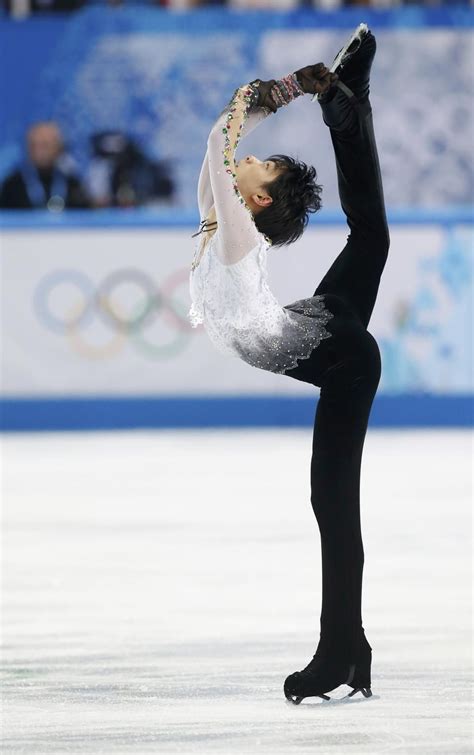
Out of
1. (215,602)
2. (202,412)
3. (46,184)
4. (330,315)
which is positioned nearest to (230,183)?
(330,315)

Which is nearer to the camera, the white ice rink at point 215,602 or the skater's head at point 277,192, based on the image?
the white ice rink at point 215,602

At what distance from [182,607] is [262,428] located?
198 inches

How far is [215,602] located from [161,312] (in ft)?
15.9

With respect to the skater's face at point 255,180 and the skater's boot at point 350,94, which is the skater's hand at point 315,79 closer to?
the skater's boot at point 350,94

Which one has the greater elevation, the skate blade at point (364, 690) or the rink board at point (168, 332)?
the rink board at point (168, 332)

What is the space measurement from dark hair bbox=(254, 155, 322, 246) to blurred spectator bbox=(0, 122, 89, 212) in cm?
683

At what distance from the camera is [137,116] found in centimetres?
1284

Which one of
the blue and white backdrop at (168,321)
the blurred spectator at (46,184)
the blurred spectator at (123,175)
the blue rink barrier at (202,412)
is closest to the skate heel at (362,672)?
the blue and white backdrop at (168,321)

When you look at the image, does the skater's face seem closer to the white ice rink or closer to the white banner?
the white ice rink

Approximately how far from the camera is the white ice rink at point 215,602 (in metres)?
3.21

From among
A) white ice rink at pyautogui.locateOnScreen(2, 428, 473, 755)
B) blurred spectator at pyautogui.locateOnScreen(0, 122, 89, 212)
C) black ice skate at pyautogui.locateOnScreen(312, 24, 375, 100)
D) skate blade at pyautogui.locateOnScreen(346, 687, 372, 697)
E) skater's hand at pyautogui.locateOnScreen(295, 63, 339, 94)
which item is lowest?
white ice rink at pyautogui.locateOnScreen(2, 428, 473, 755)

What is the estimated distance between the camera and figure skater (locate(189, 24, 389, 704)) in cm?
332

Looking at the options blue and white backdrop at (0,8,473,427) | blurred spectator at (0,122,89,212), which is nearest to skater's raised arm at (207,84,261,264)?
blue and white backdrop at (0,8,473,427)

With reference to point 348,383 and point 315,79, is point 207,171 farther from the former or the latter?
point 348,383
